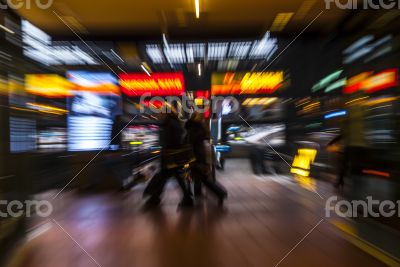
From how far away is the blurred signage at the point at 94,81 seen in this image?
3.21 metres

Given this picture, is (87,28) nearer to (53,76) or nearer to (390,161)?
(53,76)

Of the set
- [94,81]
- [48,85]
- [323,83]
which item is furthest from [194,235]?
[323,83]

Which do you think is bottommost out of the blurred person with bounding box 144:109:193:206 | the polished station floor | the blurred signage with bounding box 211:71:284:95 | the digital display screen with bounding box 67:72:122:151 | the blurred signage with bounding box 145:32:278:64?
the polished station floor

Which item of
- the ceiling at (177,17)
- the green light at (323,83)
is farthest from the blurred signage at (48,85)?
the green light at (323,83)

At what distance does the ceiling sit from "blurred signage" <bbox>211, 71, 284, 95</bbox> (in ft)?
1.70

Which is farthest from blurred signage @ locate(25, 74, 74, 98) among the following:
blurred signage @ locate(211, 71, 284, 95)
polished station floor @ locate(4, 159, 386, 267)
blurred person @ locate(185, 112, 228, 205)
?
blurred signage @ locate(211, 71, 284, 95)

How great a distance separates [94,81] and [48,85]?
118 cm

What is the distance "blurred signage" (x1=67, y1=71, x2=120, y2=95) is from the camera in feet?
10.5

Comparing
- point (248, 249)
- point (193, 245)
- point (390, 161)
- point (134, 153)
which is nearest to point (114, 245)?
point (193, 245)

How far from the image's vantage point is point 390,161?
1880mm

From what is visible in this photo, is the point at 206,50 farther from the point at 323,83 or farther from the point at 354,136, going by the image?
the point at 323,83

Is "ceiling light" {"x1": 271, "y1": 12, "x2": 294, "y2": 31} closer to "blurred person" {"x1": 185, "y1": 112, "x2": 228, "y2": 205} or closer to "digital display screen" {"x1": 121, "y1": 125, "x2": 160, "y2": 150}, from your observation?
"blurred person" {"x1": 185, "y1": 112, "x2": 228, "y2": 205}

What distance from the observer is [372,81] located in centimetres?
202

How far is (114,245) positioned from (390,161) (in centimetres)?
180
